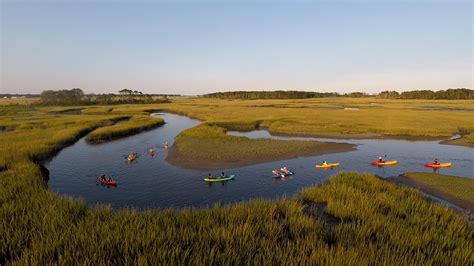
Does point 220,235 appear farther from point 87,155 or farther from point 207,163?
point 87,155

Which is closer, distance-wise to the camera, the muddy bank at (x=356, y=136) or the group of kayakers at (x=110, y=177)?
the group of kayakers at (x=110, y=177)

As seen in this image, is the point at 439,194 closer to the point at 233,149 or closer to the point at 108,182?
the point at 233,149

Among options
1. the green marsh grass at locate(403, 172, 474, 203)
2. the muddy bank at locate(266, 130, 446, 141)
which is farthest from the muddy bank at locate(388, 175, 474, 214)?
the muddy bank at locate(266, 130, 446, 141)

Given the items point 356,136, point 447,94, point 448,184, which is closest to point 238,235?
point 448,184

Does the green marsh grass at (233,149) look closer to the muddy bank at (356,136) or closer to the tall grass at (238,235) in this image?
the muddy bank at (356,136)

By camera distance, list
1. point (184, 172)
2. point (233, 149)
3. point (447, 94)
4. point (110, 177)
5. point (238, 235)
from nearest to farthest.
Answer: point (238, 235)
point (110, 177)
point (184, 172)
point (233, 149)
point (447, 94)

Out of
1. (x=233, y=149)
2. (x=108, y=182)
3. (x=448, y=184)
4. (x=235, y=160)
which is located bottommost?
(x=108, y=182)

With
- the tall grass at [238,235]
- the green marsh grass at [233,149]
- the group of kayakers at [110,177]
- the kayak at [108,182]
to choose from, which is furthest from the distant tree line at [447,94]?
the kayak at [108,182]
